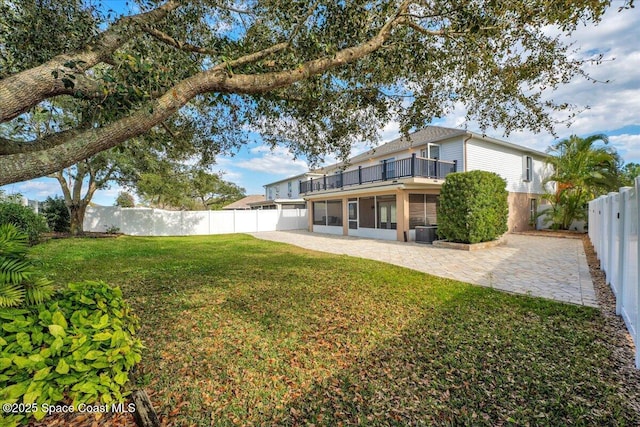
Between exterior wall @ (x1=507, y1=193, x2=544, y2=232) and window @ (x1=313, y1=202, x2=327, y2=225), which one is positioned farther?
window @ (x1=313, y1=202, x2=327, y2=225)

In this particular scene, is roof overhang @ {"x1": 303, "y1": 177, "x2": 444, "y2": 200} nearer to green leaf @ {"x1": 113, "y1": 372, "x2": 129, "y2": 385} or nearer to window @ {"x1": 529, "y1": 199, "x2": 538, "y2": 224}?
window @ {"x1": 529, "y1": 199, "x2": 538, "y2": 224}

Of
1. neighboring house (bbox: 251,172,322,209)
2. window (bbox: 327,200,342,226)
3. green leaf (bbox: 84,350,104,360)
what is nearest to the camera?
green leaf (bbox: 84,350,104,360)

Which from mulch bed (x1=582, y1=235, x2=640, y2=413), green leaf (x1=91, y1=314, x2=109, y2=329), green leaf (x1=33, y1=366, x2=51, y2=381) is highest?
green leaf (x1=91, y1=314, x2=109, y2=329)

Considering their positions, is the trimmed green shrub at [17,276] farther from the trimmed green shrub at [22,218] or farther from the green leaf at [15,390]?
the trimmed green shrub at [22,218]

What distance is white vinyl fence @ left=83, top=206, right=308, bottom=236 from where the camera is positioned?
1806cm

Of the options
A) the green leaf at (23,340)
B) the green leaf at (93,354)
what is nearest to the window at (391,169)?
the green leaf at (93,354)

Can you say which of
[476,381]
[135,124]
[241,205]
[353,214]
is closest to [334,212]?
[353,214]

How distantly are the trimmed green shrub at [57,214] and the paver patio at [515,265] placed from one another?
57.3 ft

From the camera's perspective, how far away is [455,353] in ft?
10.5

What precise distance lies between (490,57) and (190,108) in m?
7.02

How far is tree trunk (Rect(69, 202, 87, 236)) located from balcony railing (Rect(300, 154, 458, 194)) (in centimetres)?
1513

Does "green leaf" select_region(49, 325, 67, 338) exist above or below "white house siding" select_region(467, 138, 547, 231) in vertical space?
below

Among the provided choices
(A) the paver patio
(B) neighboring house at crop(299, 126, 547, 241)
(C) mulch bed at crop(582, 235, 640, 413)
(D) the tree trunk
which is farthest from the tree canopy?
(D) the tree trunk

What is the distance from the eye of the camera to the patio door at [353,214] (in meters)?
17.4
